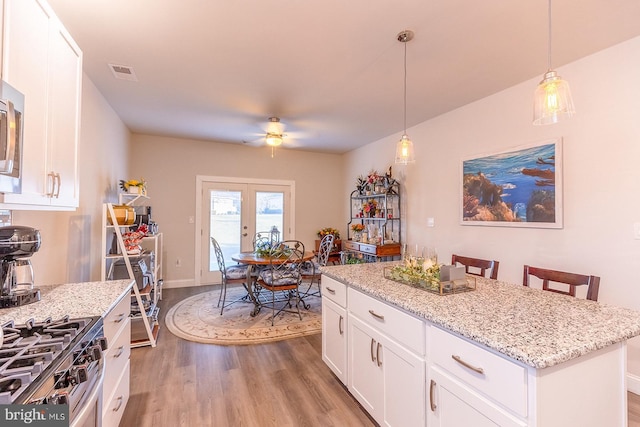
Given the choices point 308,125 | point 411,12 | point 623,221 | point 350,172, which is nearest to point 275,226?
point 350,172

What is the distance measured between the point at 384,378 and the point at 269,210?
4.44 m

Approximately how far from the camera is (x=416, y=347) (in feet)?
4.64

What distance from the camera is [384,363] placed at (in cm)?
165

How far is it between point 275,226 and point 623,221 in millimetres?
4827

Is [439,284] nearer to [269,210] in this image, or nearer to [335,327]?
[335,327]

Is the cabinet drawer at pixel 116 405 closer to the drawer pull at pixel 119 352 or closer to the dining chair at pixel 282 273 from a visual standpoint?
the drawer pull at pixel 119 352

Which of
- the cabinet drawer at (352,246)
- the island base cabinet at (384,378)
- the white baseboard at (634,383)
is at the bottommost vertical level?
the white baseboard at (634,383)

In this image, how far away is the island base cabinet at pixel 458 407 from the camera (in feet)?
3.42

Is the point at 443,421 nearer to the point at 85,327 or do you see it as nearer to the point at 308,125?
the point at 85,327

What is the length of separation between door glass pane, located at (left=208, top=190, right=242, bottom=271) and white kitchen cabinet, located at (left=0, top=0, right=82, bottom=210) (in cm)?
359

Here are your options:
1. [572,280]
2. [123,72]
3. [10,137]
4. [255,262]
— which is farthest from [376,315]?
[123,72]

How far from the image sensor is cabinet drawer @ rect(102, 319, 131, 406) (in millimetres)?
1433

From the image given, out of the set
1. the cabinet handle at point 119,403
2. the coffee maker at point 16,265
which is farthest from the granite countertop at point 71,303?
the cabinet handle at point 119,403

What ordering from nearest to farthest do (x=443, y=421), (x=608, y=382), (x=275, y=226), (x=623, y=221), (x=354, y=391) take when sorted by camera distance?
(x=608, y=382) → (x=443, y=421) → (x=354, y=391) → (x=623, y=221) → (x=275, y=226)
